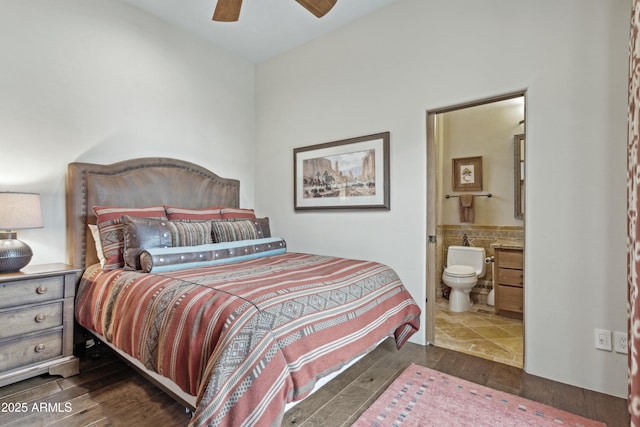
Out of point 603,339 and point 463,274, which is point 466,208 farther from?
point 603,339

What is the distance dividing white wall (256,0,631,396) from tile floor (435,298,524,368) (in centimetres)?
35

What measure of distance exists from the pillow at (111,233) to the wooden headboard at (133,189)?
0.21m

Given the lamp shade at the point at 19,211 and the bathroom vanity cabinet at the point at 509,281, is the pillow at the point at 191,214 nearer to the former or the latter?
the lamp shade at the point at 19,211

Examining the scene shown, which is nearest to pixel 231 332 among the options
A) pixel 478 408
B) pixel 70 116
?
pixel 478 408

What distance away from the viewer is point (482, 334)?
2988mm

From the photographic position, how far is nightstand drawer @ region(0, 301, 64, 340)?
1.95m

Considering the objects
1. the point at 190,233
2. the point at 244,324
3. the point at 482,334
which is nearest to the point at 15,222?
the point at 190,233

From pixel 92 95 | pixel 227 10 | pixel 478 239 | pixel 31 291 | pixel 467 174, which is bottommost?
pixel 31 291

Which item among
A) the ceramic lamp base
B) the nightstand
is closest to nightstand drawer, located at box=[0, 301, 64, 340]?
the nightstand

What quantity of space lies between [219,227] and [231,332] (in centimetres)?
164

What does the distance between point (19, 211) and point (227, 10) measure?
198 cm

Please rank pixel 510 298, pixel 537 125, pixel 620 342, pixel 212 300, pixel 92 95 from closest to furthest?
pixel 212 300 < pixel 620 342 < pixel 537 125 < pixel 92 95 < pixel 510 298

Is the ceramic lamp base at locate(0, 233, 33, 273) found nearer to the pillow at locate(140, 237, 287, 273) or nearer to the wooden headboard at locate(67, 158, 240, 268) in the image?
the wooden headboard at locate(67, 158, 240, 268)

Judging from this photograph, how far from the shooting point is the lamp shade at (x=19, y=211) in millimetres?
2041
